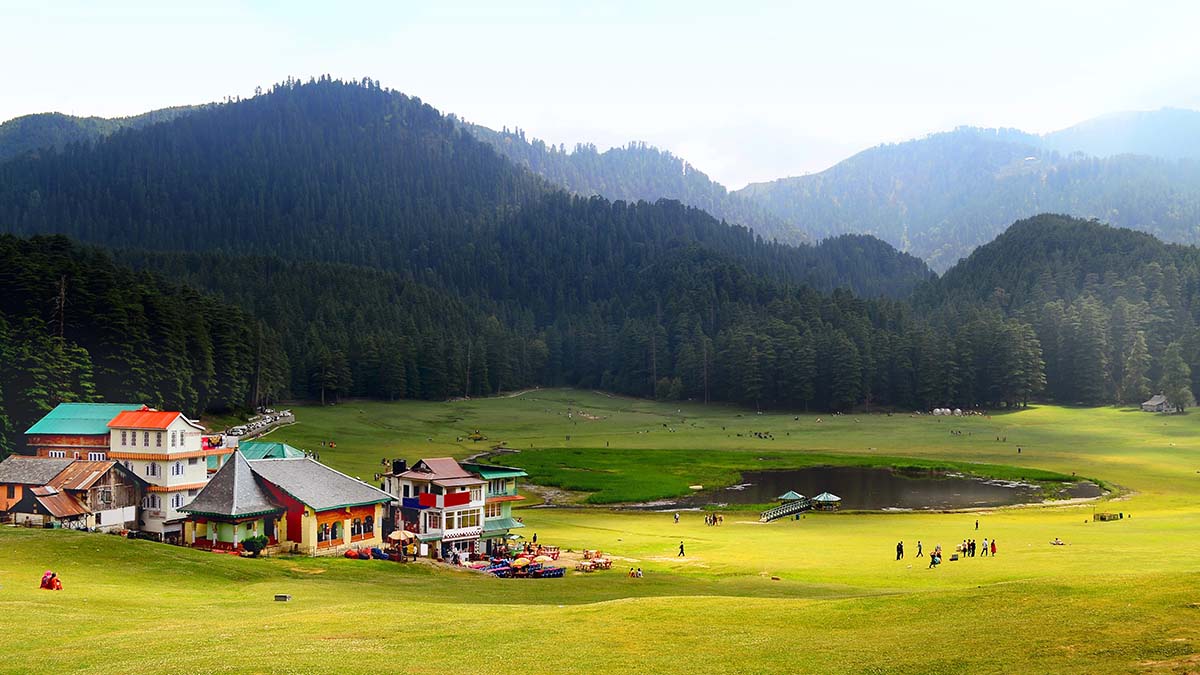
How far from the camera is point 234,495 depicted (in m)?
52.0

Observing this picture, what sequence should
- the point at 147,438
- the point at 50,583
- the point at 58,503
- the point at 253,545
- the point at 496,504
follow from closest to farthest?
the point at 50,583, the point at 253,545, the point at 58,503, the point at 147,438, the point at 496,504

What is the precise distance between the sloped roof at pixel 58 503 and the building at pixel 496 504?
21120 mm

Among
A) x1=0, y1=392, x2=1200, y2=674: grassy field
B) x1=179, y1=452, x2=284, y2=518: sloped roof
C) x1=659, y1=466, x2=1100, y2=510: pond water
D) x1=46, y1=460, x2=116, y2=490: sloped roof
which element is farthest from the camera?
x1=659, y1=466, x2=1100, y2=510: pond water

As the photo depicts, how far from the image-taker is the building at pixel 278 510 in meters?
51.9

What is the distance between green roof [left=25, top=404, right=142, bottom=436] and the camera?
60.7 meters

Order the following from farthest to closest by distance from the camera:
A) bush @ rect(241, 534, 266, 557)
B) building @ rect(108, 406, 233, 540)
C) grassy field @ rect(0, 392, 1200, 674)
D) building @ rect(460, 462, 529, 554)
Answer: building @ rect(460, 462, 529, 554) → building @ rect(108, 406, 233, 540) → bush @ rect(241, 534, 266, 557) → grassy field @ rect(0, 392, 1200, 674)

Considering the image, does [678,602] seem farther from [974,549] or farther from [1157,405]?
[1157,405]

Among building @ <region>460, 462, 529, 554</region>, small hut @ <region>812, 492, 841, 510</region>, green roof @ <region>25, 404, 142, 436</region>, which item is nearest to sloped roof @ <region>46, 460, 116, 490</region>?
green roof @ <region>25, 404, 142, 436</region>

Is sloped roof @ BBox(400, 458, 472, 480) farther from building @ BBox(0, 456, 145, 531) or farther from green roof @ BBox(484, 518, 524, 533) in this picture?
building @ BBox(0, 456, 145, 531)

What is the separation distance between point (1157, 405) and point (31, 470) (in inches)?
5803

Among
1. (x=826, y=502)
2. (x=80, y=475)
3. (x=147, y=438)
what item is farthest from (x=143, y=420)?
(x=826, y=502)

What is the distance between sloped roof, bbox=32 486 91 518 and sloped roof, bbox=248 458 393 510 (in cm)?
908

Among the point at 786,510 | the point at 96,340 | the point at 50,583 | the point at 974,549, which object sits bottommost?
the point at 786,510

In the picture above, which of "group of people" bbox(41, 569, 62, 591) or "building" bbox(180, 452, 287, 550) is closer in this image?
"group of people" bbox(41, 569, 62, 591)
